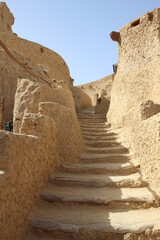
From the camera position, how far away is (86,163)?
5.10m

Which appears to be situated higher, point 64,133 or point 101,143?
point 64,133

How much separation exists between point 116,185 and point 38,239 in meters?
1.63

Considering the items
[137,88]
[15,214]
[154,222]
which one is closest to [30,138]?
[15,214]

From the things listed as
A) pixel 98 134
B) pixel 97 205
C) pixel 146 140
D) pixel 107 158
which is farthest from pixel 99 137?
pixel 97 205

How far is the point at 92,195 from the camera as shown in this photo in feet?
11.9

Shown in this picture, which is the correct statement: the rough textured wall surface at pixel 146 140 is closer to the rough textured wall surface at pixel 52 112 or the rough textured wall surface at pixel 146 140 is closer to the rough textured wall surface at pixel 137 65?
the rough textured wall surface at pixel 137 65

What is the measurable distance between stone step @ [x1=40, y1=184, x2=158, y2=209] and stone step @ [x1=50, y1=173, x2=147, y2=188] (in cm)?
10

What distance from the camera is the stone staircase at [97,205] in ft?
9.37

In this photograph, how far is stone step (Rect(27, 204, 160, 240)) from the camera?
112 inches

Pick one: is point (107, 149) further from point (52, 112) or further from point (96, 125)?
point (96, 125)

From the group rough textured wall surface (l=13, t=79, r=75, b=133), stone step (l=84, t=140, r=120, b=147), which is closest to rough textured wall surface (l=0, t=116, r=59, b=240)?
rough textured wall surface (l=13, t=79, r=75, b=133)

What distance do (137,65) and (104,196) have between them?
4.98 meters

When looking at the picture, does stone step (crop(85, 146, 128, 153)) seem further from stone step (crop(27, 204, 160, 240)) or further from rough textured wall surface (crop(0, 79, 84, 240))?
stone step (crop(27, 204, 160, 240))

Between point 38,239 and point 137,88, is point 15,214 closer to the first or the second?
point 38,239
